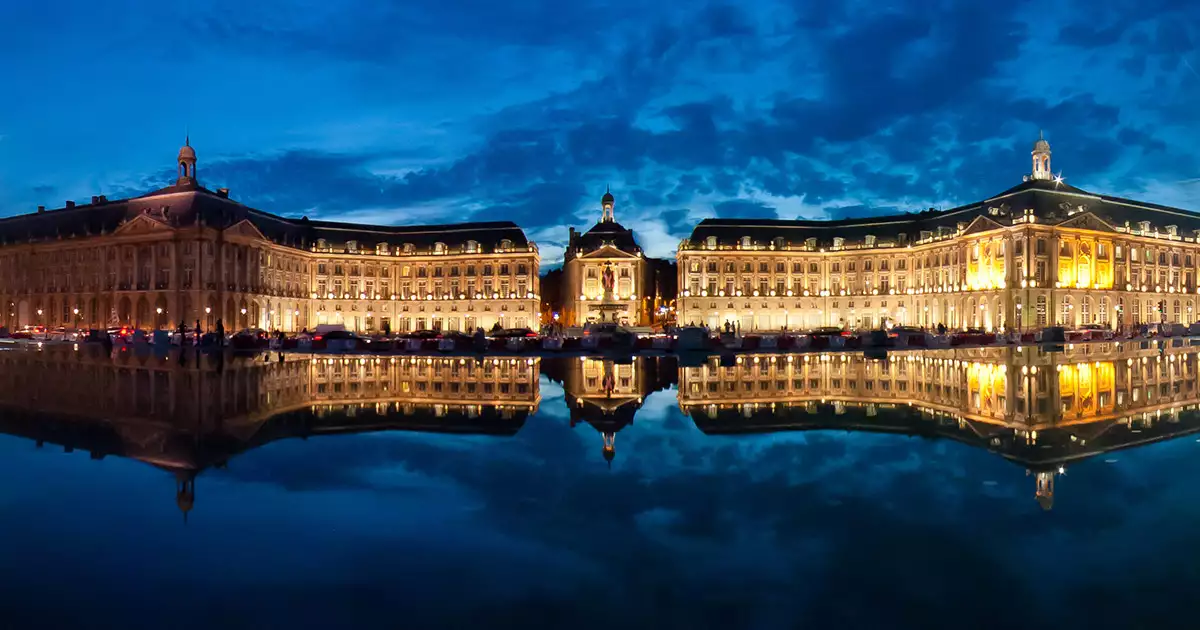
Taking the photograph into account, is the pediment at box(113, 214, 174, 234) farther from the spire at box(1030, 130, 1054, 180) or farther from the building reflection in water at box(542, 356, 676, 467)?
the spire at box(1030, 130, 1054, 180)

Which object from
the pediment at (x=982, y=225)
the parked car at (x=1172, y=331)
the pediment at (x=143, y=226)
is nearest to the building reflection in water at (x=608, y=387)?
the parked car at (x=1172, y=331)

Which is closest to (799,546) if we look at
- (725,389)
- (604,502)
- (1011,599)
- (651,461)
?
(1011,599)

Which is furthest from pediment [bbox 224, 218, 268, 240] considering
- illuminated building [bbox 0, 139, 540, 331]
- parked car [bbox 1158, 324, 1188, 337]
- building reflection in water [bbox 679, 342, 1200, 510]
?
parked car [bbox 1158, 324, 1188, 337]

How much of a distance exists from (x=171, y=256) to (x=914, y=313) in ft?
288

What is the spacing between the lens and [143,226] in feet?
271

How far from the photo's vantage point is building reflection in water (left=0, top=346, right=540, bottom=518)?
12.5 metres

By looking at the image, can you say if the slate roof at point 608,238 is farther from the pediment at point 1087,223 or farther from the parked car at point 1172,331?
the parked car at point 1172,331

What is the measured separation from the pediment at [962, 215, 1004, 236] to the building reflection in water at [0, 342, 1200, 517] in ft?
190

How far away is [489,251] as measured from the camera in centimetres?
10462

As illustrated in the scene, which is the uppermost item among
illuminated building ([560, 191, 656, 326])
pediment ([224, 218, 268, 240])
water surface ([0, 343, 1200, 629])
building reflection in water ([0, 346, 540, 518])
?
pediment ([224, 218, 268, 240])

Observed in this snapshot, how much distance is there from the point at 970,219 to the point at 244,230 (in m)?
83.4

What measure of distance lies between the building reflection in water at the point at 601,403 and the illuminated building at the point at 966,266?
57825 mm

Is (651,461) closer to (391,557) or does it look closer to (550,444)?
(550,444)

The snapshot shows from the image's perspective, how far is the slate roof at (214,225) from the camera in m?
82.9
